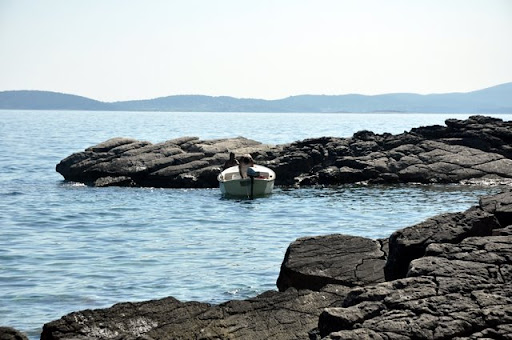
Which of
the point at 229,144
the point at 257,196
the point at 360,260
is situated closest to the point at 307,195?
the point at 257,196

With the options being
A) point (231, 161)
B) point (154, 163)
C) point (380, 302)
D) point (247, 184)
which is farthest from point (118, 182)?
point (380, 302)

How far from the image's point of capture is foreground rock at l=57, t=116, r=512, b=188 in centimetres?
3975

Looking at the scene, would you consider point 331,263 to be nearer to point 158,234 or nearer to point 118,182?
point 158,234

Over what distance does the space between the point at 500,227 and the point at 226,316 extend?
437 centimetres

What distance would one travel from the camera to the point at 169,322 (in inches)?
392

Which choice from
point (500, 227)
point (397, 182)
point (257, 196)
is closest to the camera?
point (500, 227)

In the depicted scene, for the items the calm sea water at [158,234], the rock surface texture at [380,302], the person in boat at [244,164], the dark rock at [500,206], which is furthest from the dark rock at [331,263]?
the person in boat at [244,164]

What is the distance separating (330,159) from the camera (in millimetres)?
42438

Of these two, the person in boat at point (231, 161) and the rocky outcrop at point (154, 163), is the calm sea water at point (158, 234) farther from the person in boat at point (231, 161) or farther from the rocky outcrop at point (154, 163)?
the person in boat at point (231, 161)

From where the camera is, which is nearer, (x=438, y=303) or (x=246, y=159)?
(x=438, y=303)

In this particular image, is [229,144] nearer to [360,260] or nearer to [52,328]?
[360,260]

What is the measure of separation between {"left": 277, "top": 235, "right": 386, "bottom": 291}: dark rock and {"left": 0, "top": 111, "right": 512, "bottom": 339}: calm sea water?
2773 millimetres

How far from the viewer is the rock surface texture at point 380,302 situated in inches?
312

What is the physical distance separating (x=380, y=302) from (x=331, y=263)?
4.70m
